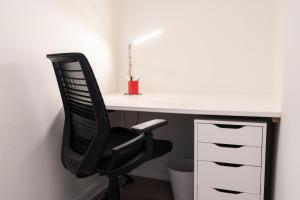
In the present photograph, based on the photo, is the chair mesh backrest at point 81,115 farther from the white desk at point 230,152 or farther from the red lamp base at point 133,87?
the red lamp base at point 133,87

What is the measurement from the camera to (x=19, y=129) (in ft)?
4.45

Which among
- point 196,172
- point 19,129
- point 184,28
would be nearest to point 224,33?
point 184,28

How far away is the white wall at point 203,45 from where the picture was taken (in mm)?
1887

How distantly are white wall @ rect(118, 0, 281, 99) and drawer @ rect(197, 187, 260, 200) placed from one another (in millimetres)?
887

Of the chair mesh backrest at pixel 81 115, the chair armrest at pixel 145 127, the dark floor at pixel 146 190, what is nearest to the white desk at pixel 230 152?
the chair armrest at pixel 145 127

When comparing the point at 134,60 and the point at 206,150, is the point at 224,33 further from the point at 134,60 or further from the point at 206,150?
the point at 206,150

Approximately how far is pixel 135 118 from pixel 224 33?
1102 millimetres

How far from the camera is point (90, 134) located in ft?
4.24

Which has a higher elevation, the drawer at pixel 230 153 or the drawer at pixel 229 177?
the drawer at pixel 230 153

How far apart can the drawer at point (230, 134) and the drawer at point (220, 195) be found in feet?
0.89

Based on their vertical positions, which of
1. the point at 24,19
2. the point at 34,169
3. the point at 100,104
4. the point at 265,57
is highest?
the point at 24,19

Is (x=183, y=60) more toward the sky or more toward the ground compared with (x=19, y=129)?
more toward the sky

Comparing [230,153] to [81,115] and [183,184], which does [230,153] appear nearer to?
[183,184]

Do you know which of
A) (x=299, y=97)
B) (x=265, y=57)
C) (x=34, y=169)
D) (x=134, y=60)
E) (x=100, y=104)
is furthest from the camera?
(x=134, y=60)
